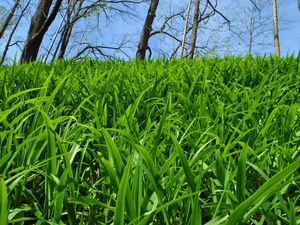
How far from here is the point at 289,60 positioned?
10.1 feet

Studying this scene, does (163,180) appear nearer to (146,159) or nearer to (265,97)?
(146,159)

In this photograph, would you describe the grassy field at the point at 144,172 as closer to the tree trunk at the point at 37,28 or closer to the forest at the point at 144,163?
the forest at the point at 144,163

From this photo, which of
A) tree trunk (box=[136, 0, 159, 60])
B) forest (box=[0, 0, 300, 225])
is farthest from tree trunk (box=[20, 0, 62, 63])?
forest (box=[0, 0, 300, 225])

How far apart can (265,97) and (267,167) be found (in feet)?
2.57

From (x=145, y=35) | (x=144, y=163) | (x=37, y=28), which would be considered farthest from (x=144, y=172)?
(x=145, y=35)

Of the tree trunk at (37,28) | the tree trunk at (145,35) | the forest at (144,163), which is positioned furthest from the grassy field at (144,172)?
the tree trunk at (145,35)

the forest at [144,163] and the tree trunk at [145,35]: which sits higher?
the tree trunk at [145,35]

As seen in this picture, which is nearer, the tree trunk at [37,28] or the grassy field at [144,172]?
the grassy field at [144,172]

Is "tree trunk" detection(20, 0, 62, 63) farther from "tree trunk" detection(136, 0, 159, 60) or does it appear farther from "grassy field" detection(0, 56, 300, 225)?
"grassy field" detection(0, 56, 300, 225)

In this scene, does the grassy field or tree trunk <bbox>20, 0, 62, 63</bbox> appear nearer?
the grassy field

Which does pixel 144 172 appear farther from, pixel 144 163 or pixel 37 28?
pixel 37 28

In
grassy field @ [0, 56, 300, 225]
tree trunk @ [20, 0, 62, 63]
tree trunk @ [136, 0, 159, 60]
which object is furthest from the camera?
tree trunk @ [136, 0, 159, 60]

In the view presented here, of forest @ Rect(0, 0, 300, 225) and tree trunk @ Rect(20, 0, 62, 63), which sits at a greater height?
tree trunk @ Rect(20, 0, 62, 63)

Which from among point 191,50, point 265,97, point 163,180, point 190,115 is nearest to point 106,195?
point 163,180
